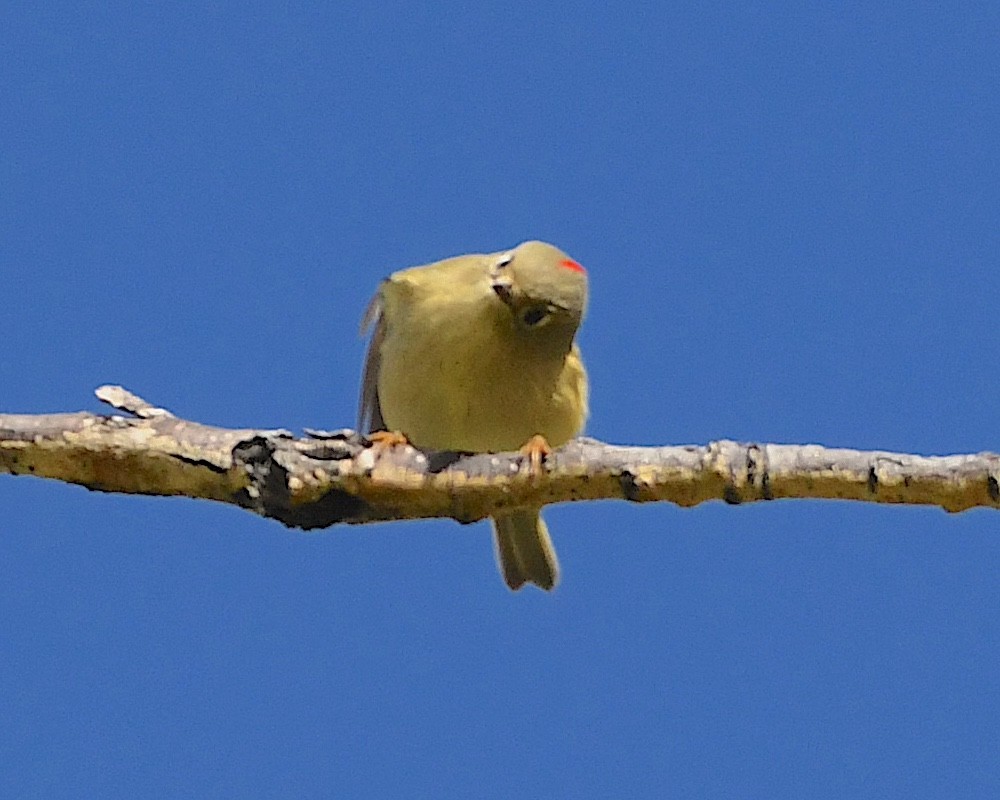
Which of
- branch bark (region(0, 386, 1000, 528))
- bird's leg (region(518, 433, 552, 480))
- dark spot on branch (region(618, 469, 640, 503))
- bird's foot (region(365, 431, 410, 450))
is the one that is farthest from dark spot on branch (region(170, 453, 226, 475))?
dark spot on branch (region(618, 469, 640, 503))

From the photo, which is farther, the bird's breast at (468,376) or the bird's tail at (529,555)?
the bird's tail at (529,555)

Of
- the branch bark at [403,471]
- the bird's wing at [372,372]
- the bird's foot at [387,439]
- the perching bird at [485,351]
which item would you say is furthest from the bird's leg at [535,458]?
the bird's wing at [372,372]

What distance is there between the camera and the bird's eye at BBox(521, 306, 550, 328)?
2.94 m

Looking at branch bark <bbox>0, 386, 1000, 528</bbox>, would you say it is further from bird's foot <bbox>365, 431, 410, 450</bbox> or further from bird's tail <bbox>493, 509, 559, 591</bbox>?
bird's tail <bbox>493, 509, 559, 591</bbox>

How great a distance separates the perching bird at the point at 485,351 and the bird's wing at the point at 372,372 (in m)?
0.17

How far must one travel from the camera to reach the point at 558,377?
3.07 m

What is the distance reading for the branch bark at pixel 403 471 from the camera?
2.14 m

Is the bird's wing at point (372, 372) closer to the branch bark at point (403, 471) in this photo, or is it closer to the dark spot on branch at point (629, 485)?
the branch bark at point (403, 471)

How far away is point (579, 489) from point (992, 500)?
701 millimetres

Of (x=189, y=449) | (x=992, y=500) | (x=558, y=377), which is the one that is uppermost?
(x=558, y=377)

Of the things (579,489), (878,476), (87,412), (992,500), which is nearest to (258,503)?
(87,412)

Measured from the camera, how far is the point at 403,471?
243 centimetres

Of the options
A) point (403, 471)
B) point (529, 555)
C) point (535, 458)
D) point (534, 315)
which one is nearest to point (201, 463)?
point (403, 471)

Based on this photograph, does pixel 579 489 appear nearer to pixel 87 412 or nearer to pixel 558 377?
pixel 558 377
